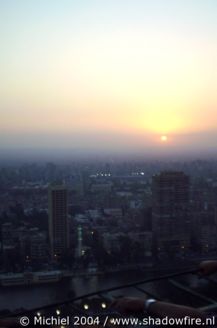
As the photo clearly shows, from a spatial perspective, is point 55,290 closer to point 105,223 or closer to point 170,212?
point 170,212

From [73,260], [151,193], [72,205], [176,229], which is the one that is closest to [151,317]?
[73,260]

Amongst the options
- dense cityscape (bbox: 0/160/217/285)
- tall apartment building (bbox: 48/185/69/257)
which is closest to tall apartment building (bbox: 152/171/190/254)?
dense cityscape (bbox: 0/160/217/285)

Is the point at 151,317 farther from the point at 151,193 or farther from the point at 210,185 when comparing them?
the point at 210,185

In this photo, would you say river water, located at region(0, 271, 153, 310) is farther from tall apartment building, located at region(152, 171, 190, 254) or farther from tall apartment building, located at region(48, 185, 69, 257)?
tall apartment building, located at region(152, 171, 190, 254)

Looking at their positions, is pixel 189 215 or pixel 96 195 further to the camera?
pixel 96 195

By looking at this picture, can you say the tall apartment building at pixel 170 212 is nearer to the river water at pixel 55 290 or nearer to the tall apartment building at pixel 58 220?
the tall apartment building at pixel 58 220

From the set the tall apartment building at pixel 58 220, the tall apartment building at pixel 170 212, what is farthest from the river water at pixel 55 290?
the tall apartment building at pixel 170 212
